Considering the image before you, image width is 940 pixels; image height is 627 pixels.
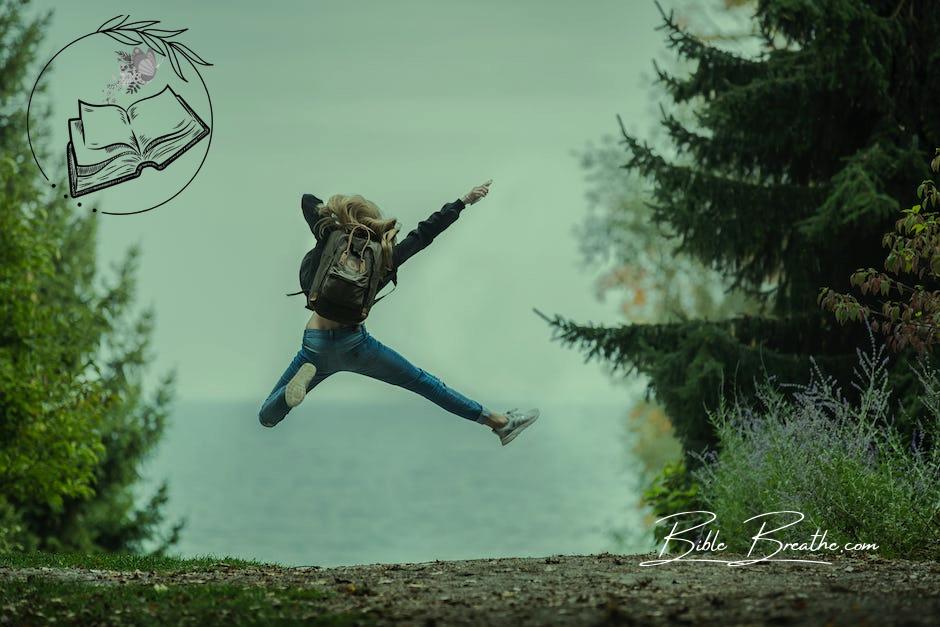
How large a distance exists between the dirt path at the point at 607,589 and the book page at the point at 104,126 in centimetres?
317

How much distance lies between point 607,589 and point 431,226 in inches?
110

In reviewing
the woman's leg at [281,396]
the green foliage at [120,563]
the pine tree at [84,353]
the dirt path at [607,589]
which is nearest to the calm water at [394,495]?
the pine tree at [84,353]

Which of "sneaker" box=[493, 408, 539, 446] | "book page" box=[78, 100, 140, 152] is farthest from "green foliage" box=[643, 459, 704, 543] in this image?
"book page" box=[78, 100, 140, 152]

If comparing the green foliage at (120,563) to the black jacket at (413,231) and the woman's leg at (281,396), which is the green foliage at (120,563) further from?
the black jacket at (413,231)

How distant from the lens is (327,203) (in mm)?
7801

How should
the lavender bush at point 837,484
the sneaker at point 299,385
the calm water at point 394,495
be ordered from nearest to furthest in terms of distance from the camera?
the sneaker at point 299,385 → the lavender bush at point 837,484 → the calm water at point 394,495

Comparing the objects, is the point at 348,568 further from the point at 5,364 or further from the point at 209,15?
the point at 209,15

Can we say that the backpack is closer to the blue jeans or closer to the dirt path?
the blue jeans

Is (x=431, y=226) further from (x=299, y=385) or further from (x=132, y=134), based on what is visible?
(x=132, y=134)

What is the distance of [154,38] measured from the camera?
8.55 m

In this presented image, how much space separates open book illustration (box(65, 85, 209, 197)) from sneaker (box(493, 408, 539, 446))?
3.14 metres

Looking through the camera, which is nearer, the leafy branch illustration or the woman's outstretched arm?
the woman's outstretched arm

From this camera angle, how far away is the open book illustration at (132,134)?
8.26 m

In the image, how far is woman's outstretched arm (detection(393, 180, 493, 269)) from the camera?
7777 millimetres
